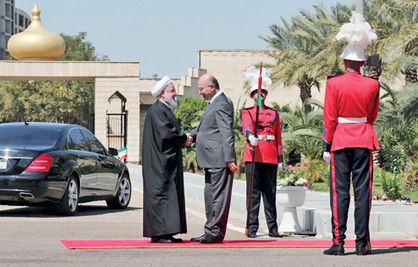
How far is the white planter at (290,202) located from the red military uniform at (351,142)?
2752 mm

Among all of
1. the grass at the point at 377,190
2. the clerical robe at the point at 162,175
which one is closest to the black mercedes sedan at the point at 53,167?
the clerical robe at the point at 162,175

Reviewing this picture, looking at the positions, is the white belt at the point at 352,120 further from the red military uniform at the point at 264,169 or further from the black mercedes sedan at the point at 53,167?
the black mercedes sedan at the point at 53,167

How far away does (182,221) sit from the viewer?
34.8 ft

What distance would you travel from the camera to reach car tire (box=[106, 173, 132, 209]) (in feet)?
55.3

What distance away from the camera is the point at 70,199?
15.0 metres

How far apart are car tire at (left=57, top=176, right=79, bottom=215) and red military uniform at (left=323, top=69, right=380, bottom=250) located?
6199 mm

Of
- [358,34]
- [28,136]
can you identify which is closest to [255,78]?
[358,34]

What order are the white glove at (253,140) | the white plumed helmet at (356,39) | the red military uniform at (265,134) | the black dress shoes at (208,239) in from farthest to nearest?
the red military uniform at (265,134) → the white glove at (253,140) → the black dress shoes at (208,239) → the white plumed helmet at (356,39)

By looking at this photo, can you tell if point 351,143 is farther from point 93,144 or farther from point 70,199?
point 93,144

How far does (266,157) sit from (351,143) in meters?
2.36

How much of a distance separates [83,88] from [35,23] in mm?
5659

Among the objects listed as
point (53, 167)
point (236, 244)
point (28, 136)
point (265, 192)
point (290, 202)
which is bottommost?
point (236, 244)

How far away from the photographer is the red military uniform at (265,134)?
38.4 ft

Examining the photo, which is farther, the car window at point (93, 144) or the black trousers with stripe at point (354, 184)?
the car window at point (93, 144)
